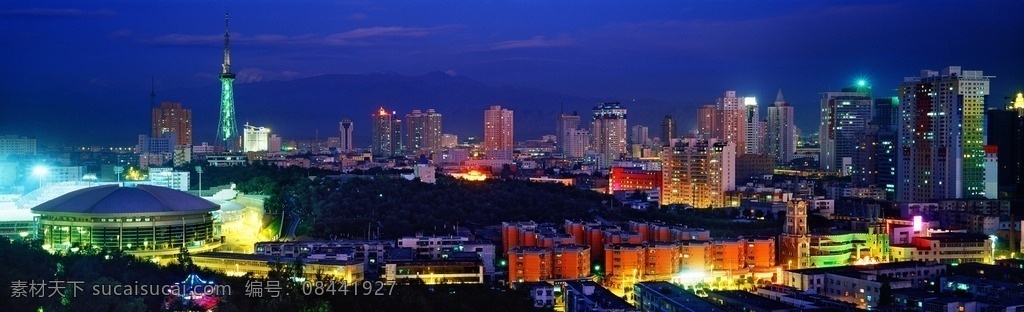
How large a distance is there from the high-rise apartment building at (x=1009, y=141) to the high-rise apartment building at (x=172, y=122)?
22.4m

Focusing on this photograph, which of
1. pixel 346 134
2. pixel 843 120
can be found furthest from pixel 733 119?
pixel 346 134

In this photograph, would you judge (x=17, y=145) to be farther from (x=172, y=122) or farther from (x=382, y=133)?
(x=382, y=133)

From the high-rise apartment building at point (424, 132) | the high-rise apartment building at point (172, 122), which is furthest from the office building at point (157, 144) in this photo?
the high-rise apartment building at point (424, 132)

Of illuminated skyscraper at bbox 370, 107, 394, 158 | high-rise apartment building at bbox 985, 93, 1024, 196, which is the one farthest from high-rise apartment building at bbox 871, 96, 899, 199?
illuminated skyscraper at bbox 370, 107, 394, 158

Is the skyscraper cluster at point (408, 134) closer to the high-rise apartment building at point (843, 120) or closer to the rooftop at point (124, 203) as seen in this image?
the high-rise apartment building at point (843, 120)

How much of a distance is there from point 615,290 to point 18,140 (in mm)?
16096

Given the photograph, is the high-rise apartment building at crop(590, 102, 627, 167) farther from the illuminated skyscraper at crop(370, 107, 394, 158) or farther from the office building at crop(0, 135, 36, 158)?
→ the office building at crop(0, 135, 36, 158)

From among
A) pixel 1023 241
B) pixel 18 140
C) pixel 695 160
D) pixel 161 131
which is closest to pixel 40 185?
pixel 18 140

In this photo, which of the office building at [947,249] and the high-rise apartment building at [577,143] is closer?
the office building at [947,249]

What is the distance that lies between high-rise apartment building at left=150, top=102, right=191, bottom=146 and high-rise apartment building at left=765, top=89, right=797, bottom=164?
18.4 m

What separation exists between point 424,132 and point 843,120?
1678cm

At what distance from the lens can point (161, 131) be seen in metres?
33.3

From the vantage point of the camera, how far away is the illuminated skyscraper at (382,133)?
4172 centimetres

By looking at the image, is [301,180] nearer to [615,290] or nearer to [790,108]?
[615,290]
